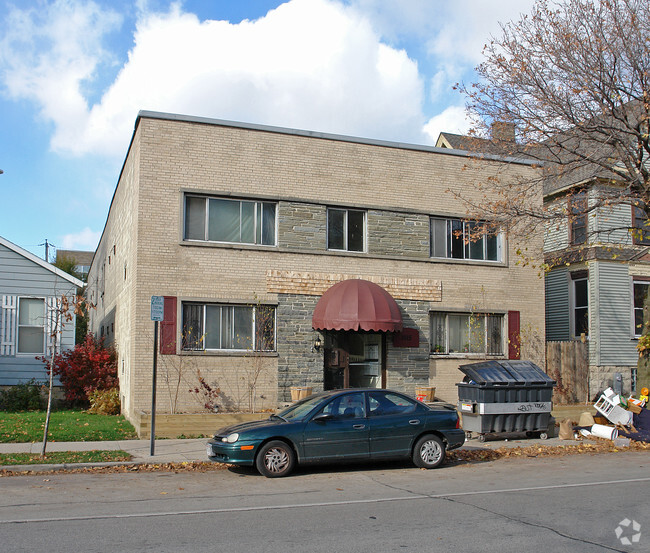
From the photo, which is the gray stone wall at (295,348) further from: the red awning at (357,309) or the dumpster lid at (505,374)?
the dumpster lid at (505,374)

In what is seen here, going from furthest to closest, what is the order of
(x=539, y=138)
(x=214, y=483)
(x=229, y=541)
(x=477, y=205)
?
(x=477, y=205)
(x=539, y=138)
(x=214, y=483)
(x=229, y=541)

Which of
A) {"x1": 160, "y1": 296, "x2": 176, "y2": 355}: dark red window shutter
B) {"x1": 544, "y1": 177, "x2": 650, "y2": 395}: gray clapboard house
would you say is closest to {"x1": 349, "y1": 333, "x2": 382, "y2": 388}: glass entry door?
{"x1": 160, "y1": 296, "x2": 176, "y2": 355}: dark red window shutter

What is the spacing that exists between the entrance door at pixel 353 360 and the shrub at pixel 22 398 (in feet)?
27.8

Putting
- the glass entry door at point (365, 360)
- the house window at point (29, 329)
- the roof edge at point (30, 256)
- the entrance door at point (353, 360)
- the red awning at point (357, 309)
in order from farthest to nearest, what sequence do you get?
1. the roof edge at point (30, 256)
2. the house window at point (29, 329)
3. the glass entry door at point (365, 360)
4. the entrance door at point (353, 360)
5. the red awning at point (357, 309)

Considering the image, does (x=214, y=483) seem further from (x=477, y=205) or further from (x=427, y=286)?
(x=477, y=205)

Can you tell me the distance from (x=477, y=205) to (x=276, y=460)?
38.1 ft

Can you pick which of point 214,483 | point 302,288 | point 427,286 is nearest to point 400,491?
point 214,483

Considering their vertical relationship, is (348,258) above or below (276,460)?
above

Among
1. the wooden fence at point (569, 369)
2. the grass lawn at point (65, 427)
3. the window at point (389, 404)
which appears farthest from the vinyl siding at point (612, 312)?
the grass lawn at point (65, 427)

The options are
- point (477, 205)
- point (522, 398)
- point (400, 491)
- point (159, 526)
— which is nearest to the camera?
point (159, 526)

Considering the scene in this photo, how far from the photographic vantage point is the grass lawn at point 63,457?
11.6m

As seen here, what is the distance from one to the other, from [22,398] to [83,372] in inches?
70.2

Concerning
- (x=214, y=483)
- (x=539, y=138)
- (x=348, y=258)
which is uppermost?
(x=539, y=138)

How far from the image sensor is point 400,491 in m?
9.63
